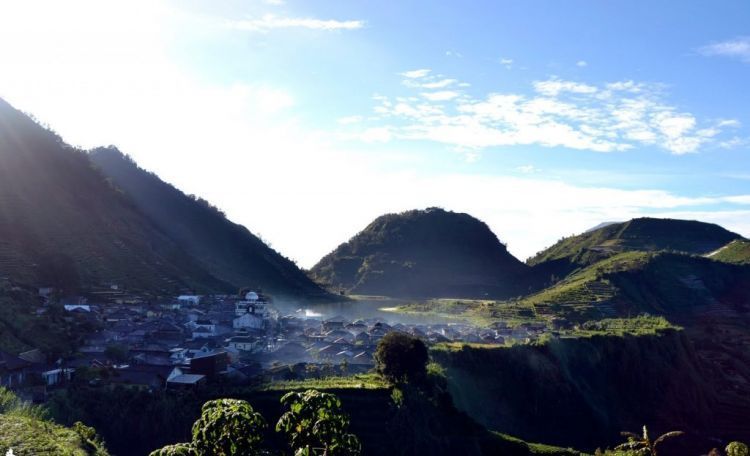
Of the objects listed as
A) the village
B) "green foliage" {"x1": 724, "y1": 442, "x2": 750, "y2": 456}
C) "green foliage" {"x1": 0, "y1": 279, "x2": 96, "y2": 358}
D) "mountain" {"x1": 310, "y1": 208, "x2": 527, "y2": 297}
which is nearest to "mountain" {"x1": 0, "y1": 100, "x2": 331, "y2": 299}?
the village

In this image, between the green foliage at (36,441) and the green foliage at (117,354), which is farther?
the green foliage at (117,354)

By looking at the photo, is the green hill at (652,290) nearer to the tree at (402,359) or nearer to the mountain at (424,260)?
the mountain at (424,260)

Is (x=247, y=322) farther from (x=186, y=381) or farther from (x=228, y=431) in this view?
(x=228, y=431)

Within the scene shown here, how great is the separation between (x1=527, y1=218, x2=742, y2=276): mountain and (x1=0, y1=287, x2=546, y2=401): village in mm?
50544

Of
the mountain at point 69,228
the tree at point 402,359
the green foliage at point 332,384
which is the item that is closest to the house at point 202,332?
Answer: the mountain at point 69,228

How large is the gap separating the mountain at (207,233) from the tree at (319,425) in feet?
264

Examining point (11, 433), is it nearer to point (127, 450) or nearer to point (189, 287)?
point (127, 450)

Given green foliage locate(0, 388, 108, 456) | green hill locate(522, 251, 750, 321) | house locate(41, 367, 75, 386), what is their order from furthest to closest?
green hill locate(522, 251, 750, 321) < house locate(41, 367, 75, 386) < green foliage locate(0, 388, 108, 456)

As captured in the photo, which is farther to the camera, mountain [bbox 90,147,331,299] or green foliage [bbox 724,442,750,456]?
mountain [bbox 90,147,331,299]

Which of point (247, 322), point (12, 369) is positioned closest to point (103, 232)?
point (247, 322)

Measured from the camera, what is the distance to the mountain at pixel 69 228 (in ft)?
146

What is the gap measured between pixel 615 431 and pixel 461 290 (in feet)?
218

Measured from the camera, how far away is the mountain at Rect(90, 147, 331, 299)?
88.5 meters

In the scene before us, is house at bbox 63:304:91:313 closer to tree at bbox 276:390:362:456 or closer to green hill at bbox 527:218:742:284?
tree at bbox 276:390:362:456
